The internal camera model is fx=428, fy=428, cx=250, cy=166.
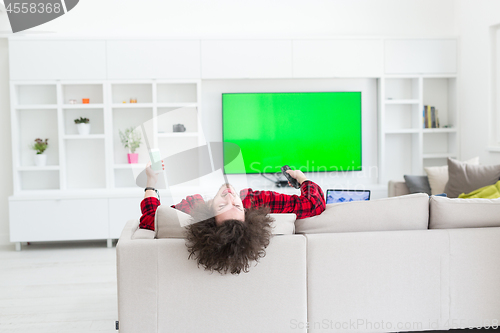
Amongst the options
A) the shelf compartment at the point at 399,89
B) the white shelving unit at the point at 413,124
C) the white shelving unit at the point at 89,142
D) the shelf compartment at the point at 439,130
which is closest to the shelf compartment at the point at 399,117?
the white shelving unit at the point at 413,124

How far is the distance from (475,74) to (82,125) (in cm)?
407

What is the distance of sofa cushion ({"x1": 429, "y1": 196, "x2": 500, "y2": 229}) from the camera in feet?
6.46

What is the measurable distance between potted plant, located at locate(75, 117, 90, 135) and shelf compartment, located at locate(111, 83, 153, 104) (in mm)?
367

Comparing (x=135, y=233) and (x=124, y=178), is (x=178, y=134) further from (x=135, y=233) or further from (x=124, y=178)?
(x=135, y=233)

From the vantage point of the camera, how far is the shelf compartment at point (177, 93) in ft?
15.1

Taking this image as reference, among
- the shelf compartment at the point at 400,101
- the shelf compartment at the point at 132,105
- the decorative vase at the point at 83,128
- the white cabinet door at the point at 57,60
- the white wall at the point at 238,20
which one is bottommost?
the decorative vase at the point at 83,128

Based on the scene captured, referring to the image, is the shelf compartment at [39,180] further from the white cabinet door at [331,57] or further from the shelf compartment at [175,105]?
the white cabinet door at [331,57]

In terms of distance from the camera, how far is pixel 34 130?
178 inches

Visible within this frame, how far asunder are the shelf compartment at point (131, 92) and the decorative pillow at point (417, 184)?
2.74 metres

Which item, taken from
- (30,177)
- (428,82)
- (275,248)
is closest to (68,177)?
(30,177)

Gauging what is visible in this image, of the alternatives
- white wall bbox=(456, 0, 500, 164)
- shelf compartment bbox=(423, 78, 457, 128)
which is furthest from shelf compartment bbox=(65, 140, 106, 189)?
white wall bbox=(456, 0, 500, 164)

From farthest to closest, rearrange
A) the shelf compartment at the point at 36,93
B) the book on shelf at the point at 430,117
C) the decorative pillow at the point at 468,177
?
the book on shelf at the point at 430,117, the shelf compartment at the point at 36,93, the decorative pillow at the point at 468,177

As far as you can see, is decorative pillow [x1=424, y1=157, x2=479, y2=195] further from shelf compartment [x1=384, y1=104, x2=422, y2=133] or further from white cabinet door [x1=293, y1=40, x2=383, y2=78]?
white cabinet door [x1=293, y1=40, x2=383, y2=78]

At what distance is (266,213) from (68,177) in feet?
11.2
